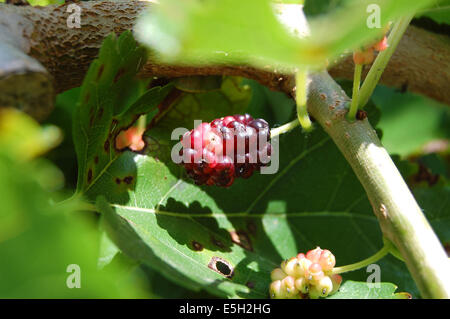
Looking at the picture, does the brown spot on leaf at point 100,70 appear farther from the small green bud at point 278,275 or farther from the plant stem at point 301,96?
the small green bud at point 278,275

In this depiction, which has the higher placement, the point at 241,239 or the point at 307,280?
the point at 307,280

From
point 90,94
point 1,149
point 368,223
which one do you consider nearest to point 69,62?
point 90,94

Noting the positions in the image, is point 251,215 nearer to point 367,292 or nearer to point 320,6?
point 367,292

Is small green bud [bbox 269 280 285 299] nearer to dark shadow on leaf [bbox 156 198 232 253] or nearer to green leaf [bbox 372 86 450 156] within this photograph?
dark shadow on leaf [bbox 156 198 232 253]

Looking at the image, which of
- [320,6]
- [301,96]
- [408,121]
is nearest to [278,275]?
[301,96]

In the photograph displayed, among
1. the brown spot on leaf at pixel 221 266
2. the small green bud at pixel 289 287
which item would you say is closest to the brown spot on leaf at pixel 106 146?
the brown spot on leaf at pixel 221 266

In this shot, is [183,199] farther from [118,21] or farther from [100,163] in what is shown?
[118,21]
